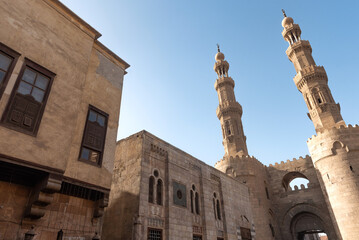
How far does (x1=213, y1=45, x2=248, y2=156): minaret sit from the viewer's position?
100 ft

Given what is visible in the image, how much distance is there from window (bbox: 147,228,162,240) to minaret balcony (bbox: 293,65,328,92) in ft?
88.5

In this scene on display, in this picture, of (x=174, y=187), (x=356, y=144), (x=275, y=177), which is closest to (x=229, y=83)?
(x=275, y=177)

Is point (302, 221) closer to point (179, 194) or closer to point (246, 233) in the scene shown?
point (246, 233)

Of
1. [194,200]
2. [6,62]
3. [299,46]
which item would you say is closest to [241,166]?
[194,200]

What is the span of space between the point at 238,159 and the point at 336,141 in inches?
381

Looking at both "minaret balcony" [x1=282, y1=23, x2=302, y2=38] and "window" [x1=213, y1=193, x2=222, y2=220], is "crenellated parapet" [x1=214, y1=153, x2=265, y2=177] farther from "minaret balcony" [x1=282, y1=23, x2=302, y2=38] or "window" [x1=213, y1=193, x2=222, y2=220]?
"minaret balcony" [x1=282, y1=23, x2=302, y2=38]

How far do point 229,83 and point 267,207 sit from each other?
18.2m

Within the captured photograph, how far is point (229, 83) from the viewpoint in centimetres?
3491

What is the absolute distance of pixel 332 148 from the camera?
875 inches

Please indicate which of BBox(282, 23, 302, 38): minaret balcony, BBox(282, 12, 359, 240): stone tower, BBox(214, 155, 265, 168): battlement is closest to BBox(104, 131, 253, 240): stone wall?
BBox(214, 155, 265, 168): battlement

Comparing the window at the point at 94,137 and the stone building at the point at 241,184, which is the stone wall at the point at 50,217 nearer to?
the window at the point at 94,137

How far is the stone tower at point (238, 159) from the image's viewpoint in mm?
23062

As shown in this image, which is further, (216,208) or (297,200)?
(297,200)

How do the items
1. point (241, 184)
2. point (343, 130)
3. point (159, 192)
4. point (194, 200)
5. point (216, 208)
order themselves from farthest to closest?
point (343, 130)
point (241, 184)
point (216, 208)
point (194, 200)
point (159, 192)
